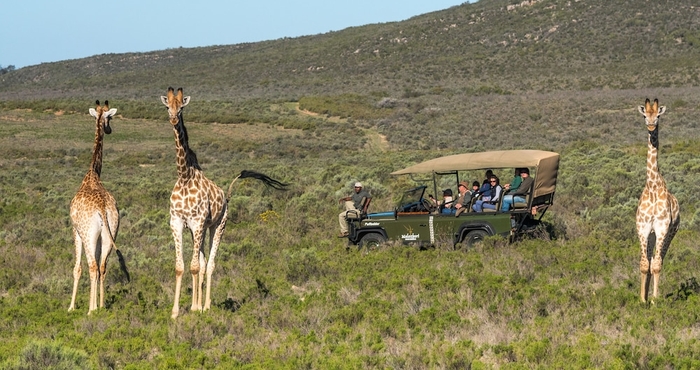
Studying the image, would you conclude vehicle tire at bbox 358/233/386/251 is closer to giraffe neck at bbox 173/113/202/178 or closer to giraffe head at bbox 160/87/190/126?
giraffe neck at bbox 173/113/202/178

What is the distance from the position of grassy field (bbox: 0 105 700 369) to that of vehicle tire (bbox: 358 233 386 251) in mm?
383

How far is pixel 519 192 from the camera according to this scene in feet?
49.6

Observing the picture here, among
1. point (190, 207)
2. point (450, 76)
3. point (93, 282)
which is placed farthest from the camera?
point (450, 76)

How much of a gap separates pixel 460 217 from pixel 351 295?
12.6ft

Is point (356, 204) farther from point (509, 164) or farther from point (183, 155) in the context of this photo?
point (183, 155)

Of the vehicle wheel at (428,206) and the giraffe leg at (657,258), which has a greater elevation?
the vehicle wheel at (428,206)

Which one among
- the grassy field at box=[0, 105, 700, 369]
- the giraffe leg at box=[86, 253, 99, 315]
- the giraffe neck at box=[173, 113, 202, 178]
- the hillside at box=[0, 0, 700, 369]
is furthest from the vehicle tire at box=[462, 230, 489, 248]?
the giraffe leg at box=[86, 253, 99, 315]

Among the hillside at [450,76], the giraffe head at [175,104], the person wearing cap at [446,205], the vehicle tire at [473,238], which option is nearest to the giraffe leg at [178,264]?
the giraffe head at [175,104]

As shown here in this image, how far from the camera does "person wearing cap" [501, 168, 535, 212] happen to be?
15.1 meters

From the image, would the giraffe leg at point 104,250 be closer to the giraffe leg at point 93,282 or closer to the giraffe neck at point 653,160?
the giraffe leg at point 93,282

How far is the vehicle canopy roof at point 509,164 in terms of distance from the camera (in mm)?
15070

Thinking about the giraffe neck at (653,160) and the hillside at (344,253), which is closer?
the hillside at (344,253)

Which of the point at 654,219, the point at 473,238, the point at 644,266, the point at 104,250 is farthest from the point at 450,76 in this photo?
the point at 104,250

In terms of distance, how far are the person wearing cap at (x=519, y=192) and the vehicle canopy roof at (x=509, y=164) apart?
19cm
